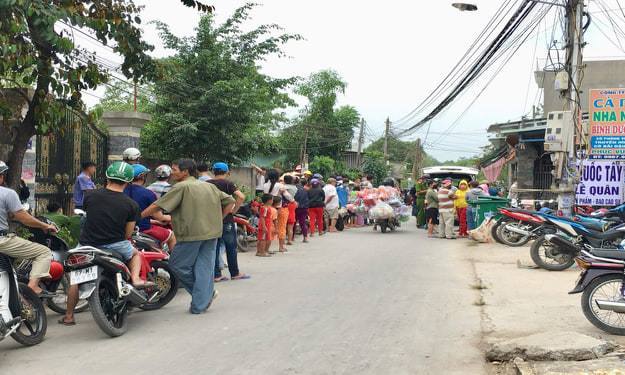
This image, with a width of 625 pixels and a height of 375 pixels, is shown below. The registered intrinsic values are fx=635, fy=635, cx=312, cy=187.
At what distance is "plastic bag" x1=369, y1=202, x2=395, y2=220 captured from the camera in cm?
1848

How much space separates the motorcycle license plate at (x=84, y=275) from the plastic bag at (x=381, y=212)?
13188 millimetres

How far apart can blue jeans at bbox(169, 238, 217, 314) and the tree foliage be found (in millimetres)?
2336

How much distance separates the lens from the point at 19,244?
5.75 m

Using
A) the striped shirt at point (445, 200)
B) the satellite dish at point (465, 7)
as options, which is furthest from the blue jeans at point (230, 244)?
the striped shirt at point (445, 200)

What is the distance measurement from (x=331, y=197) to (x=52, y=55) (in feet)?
37.6

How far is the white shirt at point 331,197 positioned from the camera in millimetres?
18578

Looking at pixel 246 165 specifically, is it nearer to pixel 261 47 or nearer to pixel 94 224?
pixel 261 47

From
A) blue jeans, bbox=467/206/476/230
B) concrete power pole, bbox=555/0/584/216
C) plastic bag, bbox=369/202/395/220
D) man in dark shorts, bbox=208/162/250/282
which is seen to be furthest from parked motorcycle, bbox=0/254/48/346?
plastic bag, bbox=369/202/395/220

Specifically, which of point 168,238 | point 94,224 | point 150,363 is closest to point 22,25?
point 94,224

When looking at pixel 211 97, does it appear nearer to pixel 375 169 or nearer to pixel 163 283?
pixel 163 283

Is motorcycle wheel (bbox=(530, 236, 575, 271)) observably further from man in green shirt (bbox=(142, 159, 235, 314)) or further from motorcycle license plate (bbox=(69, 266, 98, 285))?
motorcycle license plate (bbox=(69, 266, 98, 285))

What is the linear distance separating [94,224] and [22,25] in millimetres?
2201

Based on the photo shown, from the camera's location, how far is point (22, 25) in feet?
21.4

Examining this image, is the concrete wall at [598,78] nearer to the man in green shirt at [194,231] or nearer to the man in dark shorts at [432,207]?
the man in dark shorts at [432,207]
